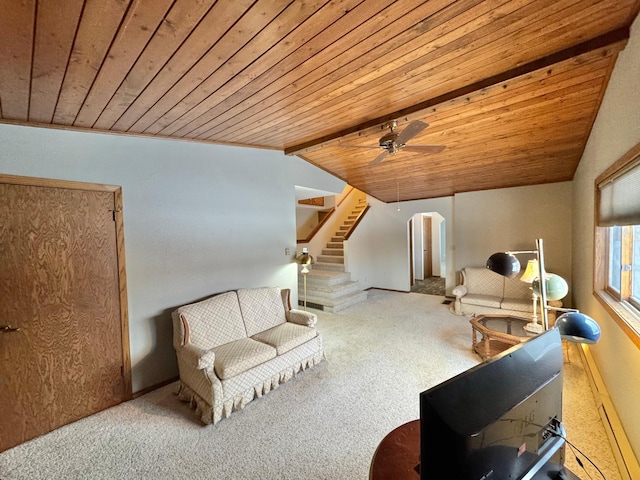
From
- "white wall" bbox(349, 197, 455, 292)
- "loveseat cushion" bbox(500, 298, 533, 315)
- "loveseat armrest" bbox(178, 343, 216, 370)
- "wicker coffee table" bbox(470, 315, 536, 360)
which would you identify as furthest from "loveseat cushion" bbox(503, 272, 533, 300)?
"loveseat armrest" bbox(178, 343, 216, 370)

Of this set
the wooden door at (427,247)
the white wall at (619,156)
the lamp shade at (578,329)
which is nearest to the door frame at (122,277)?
the lamp shade at (578,329)

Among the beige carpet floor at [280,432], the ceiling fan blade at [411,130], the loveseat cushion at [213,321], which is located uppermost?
the ceiling fan blade at [411,130]

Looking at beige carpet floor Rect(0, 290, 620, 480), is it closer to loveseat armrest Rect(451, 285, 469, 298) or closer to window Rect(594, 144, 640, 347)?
window Rect(594, 144, 640, 347)

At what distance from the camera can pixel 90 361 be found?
8.06 feet

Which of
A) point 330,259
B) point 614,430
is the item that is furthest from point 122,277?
point 330,259

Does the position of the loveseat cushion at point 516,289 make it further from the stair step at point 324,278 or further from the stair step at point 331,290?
the stair step at point 324,278

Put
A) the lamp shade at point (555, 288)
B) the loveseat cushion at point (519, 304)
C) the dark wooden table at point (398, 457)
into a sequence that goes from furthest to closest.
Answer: the loveseat cushion at point (519, 304) → the lamp shade at point (555, 288) → the dark wooden table at point (398, 457)

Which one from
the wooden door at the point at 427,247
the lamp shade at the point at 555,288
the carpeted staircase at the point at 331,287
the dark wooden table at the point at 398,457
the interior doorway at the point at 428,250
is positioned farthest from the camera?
the wooden door at the point at 427,247

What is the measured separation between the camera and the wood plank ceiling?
A: 1.32m

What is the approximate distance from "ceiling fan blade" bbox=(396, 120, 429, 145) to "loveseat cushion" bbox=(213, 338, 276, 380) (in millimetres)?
2364

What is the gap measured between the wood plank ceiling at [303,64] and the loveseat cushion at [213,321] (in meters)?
1.79

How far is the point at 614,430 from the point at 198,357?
3123mm

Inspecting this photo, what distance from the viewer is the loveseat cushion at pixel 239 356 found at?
240 cm

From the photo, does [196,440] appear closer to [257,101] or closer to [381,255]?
→ [257,101]
